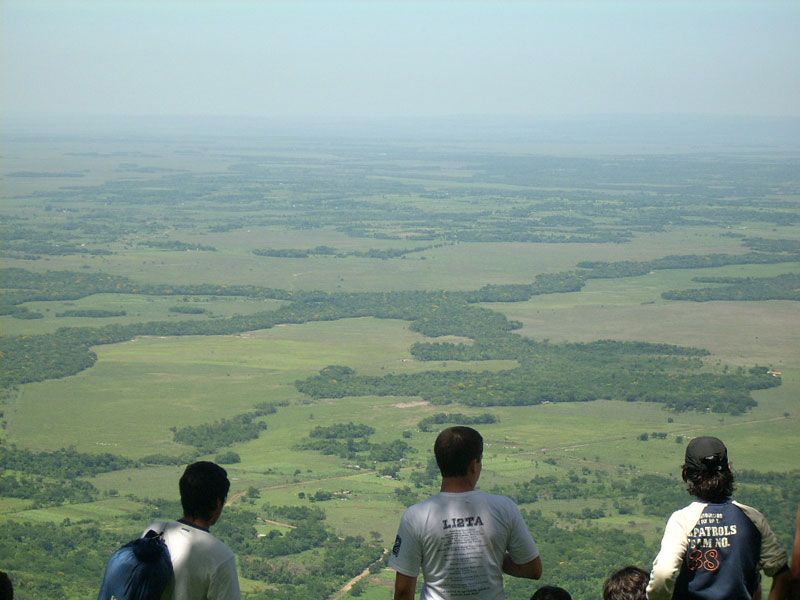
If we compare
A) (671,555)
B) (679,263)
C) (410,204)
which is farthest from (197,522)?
(410,204)

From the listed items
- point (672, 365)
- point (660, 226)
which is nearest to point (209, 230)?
point (660, 226)

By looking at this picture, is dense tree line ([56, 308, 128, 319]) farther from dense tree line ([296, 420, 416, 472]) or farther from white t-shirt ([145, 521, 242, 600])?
white t-shirt ([145, 521, 242, 600])

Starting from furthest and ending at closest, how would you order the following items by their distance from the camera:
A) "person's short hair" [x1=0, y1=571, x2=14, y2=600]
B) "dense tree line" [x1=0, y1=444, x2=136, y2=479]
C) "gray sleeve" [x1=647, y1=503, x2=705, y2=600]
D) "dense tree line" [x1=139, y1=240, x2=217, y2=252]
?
1. "dense tree line" [x1=139, y1=240, x2=217, y2=252]
2. "dense tree line" [x1=0, y1=444, x2=136, y2=479]
3. "gray sleeve" [x1=647, y1=503, x2=705, y2=600]
4. "person's short hair" [x1=0, y1=571, x2=14, y2=600]

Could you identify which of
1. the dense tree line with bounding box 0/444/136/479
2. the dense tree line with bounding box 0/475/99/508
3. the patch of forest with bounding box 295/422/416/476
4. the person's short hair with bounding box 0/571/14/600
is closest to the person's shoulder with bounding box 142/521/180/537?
the person's short hair with bounding box 0/571/14/600

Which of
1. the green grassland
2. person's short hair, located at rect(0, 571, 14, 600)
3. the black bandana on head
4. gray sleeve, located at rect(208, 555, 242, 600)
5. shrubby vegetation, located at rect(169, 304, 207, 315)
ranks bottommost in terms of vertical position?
shrubby vegetation, located at rect(169, 304, 207, 315)

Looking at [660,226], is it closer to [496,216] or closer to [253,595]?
[496,216]

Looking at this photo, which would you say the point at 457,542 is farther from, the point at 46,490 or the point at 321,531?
the point at 46,490

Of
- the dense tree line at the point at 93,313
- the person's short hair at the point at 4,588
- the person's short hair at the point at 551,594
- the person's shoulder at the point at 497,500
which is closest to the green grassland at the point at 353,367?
the dense tree line at the point at 93,313
